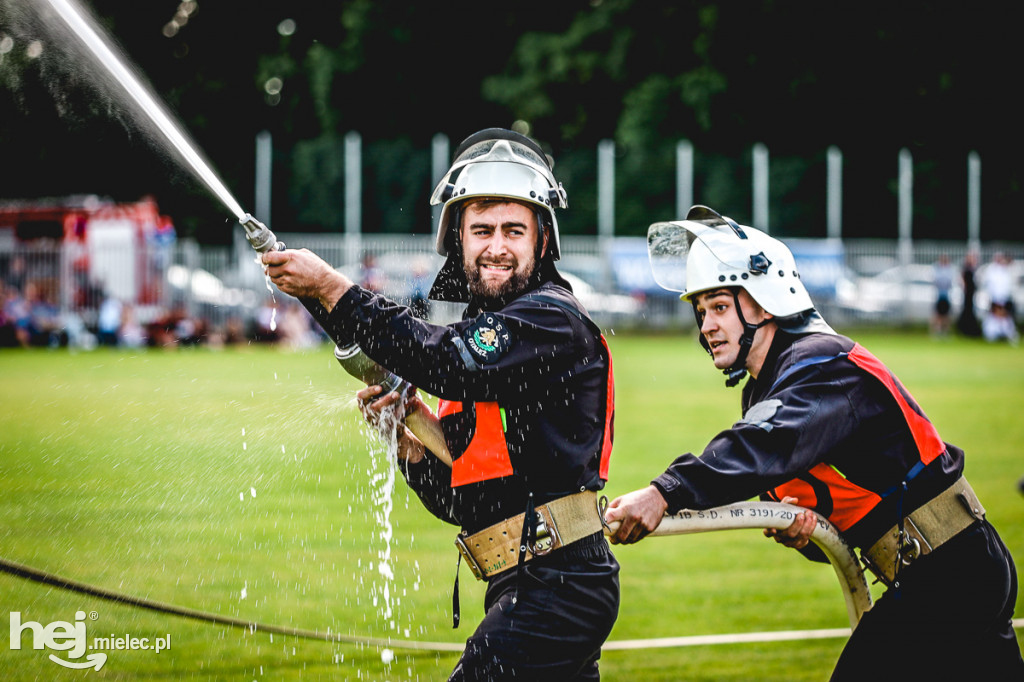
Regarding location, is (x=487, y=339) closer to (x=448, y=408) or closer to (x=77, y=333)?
(x=448, y=408)

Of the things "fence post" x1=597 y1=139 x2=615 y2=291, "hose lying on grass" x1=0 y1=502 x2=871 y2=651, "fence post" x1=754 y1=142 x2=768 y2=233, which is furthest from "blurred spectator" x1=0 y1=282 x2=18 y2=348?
"hose lying on grass" x1=0 y1=502 x2=871 y2=651

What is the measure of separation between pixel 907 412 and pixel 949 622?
2.54 feet

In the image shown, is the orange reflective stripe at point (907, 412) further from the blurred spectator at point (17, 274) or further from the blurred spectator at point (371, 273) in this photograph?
the blurred spectator at point (17, 274)

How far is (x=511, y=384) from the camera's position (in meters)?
3.60

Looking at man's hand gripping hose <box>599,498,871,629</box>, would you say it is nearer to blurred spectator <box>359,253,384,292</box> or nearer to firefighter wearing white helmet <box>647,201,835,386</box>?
firefighter wearing white helmet <box>647,201,835,386</box>

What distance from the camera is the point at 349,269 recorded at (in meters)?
31.1

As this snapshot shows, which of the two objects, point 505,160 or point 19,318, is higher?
point 505,160

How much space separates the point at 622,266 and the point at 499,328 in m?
29.2

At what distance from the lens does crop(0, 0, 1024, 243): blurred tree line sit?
34.5m

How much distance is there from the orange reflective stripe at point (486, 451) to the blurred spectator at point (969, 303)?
30.2 meters

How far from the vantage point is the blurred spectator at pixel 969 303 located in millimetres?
31172

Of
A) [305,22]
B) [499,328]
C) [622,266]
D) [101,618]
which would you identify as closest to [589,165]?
[622,266]

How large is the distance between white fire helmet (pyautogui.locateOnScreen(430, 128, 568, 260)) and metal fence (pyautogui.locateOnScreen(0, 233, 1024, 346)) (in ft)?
67.4

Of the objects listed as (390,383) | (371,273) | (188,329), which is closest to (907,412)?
(390,383)
